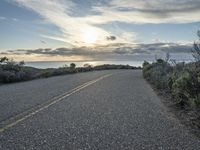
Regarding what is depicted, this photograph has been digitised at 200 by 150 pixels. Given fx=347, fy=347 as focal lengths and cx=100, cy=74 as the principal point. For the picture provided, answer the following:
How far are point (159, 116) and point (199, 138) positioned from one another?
255cm

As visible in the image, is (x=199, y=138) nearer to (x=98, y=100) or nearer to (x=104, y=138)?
(x=104, y=138)

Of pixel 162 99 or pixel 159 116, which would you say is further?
pixel 162 99

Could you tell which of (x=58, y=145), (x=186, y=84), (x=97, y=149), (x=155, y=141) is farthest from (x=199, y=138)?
(x=186, y=84)

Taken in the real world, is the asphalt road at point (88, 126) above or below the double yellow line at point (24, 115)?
below

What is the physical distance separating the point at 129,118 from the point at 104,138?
2.31 metres

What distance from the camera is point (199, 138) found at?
734cm

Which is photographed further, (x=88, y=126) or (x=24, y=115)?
(x=24, y=115)

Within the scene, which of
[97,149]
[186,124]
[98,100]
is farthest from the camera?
[98,100]

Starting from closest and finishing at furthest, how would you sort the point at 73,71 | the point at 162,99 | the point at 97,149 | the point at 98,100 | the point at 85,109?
1. the point at 97,149
2. the point at 85,109
3. the point at 98,100
4. the point at 162,99
5. the point at 73,71

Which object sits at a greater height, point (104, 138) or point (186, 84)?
point (186, 84)

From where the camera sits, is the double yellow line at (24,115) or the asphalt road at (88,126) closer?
the asphalt road at (88,126)

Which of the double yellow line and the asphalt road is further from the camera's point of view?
the double yellow line

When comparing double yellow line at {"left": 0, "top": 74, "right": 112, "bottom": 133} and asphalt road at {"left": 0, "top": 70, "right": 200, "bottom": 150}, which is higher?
double yellow line at {"left": 0, "top": 74, "right": 112, "bottom": 133}

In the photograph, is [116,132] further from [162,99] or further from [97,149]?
[162,99]
